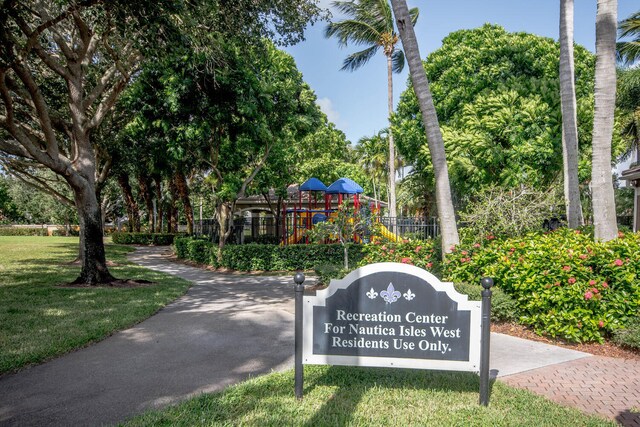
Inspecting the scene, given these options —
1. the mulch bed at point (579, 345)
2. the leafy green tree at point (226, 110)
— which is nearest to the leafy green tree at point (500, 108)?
the leafy green tree at point (226, 110)

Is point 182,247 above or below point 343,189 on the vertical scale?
below

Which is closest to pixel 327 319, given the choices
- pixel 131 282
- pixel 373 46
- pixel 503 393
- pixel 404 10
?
pixel 503 393

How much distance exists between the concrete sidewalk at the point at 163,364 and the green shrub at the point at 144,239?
25.3 metres

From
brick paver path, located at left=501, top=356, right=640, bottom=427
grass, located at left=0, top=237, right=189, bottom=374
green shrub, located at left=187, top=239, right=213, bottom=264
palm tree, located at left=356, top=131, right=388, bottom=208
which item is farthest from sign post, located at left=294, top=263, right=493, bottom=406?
palm tree, located at left=356, top=131, right=388, bottom=208

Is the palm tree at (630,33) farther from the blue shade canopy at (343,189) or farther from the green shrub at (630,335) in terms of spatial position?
the green shrub at (630,335)

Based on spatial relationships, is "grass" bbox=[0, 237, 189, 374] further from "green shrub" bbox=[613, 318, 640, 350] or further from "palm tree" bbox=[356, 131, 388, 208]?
"palm tree" bbox=[356, 131, 388, 208]

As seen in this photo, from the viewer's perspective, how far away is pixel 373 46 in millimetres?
24031

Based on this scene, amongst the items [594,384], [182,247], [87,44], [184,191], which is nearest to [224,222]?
[182,247]

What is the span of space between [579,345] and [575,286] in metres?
0.82

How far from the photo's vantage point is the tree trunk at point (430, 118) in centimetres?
781

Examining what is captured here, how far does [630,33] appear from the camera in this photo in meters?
22.8

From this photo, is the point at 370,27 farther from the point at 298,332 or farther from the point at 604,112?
the point at 298,332

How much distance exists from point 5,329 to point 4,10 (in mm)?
5605

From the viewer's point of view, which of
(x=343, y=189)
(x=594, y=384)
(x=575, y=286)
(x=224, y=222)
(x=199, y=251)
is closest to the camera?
(x=594, y=384)
